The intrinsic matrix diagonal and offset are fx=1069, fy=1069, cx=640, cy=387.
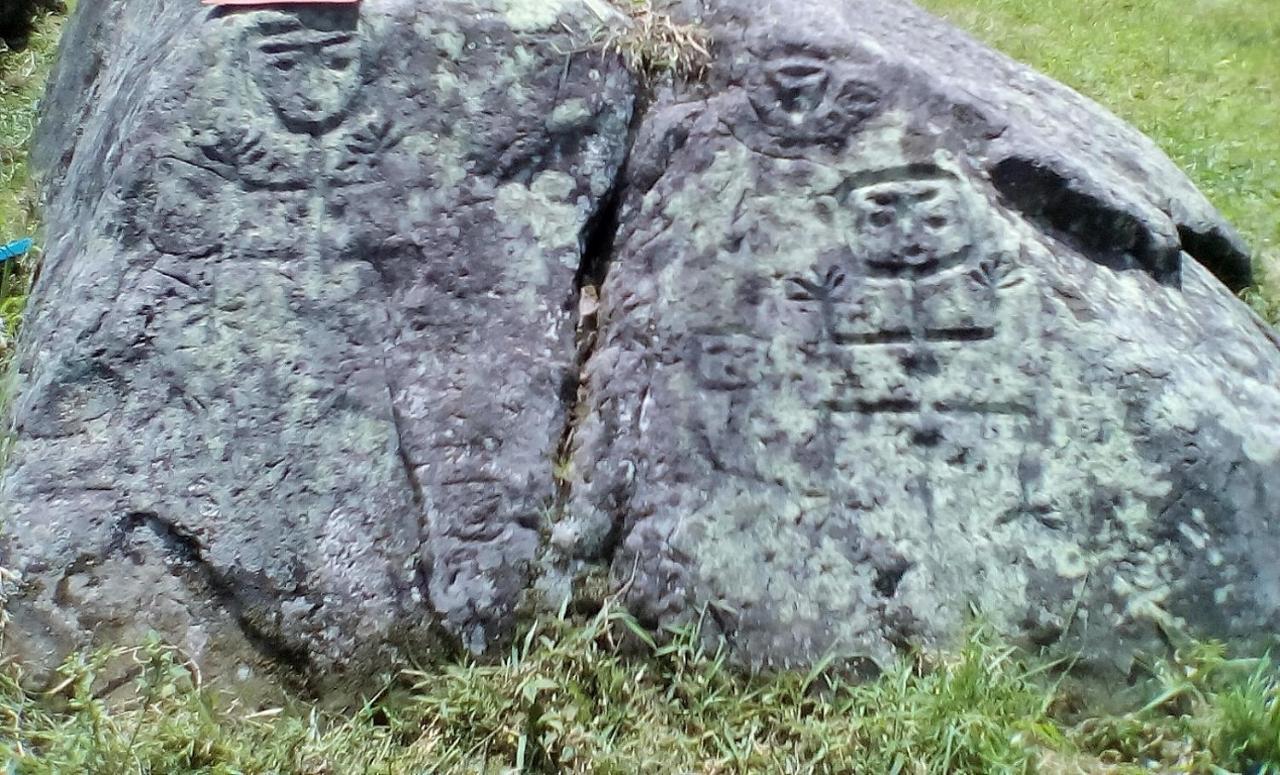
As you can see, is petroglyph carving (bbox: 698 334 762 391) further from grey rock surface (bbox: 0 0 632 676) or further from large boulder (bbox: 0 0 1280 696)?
grey rock surface (bbox: 0 0 632 676)

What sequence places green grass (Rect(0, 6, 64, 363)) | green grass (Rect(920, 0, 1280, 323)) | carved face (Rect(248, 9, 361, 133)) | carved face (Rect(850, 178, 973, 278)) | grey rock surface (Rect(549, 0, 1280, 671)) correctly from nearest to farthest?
grey rock surface (Rect(549, 0, 1280, 671)) → carved face (Rect(850, 178, 973, 278)) → carved face (Rect(248, 9, 361, 133)) → green grass (Rect(0, 6, 64, 363)) → green grass (Rect(920, 0, 1280, 323))

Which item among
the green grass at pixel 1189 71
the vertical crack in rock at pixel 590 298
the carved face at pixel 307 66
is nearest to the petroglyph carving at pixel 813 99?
the vertical crack in rock at pixel 590 298

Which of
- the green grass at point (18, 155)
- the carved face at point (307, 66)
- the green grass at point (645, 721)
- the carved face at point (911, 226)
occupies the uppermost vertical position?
the carved face at point (911, 226)

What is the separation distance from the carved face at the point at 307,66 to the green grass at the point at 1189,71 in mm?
2621

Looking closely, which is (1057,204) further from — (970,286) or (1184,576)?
(1184,576)

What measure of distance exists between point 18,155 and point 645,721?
4.03m

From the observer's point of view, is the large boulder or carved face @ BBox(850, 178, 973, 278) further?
carved face @ BBox(850, 178, 973, 278)

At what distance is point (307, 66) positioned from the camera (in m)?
2.61

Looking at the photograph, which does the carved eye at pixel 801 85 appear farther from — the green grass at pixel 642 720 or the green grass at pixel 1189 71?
the green grass at pixel 1189 71

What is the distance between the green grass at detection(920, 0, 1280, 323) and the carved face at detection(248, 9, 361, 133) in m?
2.62

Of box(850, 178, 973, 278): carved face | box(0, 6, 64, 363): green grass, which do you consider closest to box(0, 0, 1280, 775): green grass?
box(850, 178, 973, 278): carved face

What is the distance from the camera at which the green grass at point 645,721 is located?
6.93 ft

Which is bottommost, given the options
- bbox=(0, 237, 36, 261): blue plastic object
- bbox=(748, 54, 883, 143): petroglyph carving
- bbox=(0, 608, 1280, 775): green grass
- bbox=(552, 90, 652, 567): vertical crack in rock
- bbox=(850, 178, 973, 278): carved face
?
bbox=(0, 237, 36, 261): blue plastic object

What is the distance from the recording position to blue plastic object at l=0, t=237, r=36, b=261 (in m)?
3.52
